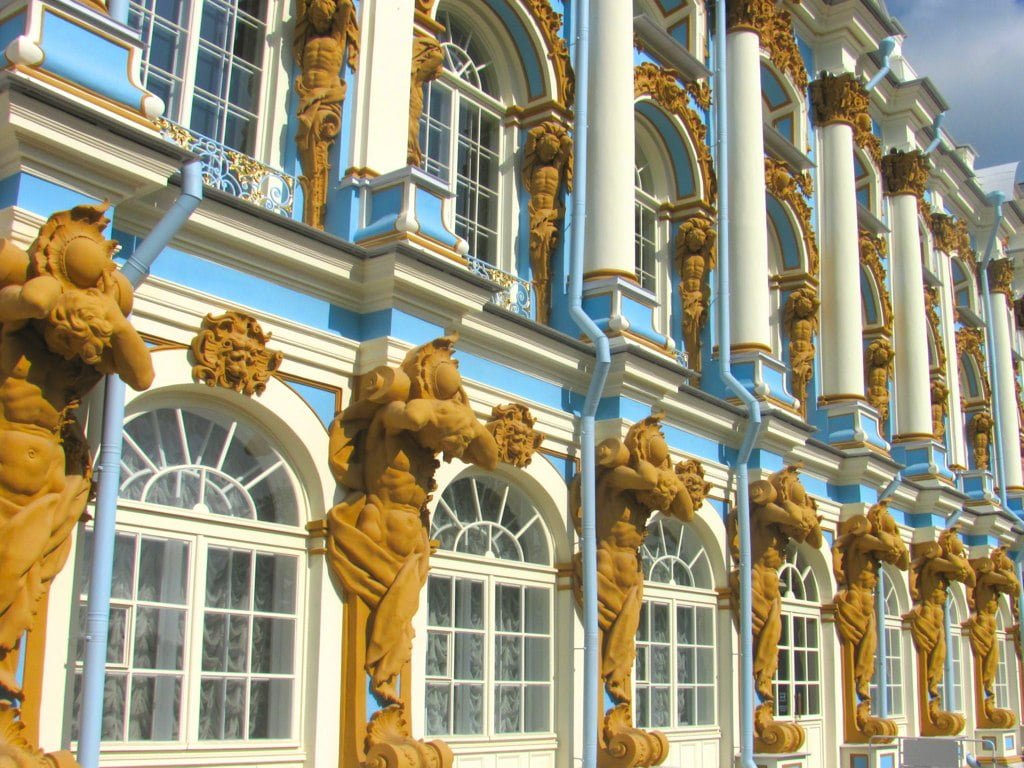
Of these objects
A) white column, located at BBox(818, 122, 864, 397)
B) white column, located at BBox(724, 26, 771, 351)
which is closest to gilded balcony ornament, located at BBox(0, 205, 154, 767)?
white column, located at BBox(724, 26, 771, 351)

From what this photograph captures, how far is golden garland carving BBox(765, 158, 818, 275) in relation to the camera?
48.3ft

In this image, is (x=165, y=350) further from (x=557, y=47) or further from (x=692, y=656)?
(x=692, y=656)

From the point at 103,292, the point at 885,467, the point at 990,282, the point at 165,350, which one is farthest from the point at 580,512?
the point at 990,282

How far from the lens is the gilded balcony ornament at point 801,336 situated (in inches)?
591

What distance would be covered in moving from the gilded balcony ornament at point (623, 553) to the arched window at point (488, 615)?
17.0 inches

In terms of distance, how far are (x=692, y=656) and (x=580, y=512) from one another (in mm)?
2543

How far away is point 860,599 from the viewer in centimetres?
1402

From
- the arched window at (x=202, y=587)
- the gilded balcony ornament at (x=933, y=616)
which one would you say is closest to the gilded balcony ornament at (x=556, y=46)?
the arched window at (x=202, y=587)

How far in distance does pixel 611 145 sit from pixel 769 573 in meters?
4.43

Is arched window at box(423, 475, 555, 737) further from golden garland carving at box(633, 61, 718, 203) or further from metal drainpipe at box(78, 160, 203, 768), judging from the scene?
golden garland carving at box(633, 61, 718, 203)

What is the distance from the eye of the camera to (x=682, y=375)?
428 inches

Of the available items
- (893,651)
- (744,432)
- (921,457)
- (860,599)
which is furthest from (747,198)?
(893,651)

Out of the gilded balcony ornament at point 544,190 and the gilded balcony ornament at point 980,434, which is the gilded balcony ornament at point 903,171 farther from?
the gilded balcony ornament at point 544,190

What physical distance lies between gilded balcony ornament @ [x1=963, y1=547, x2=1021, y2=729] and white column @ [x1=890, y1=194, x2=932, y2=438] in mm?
2832
